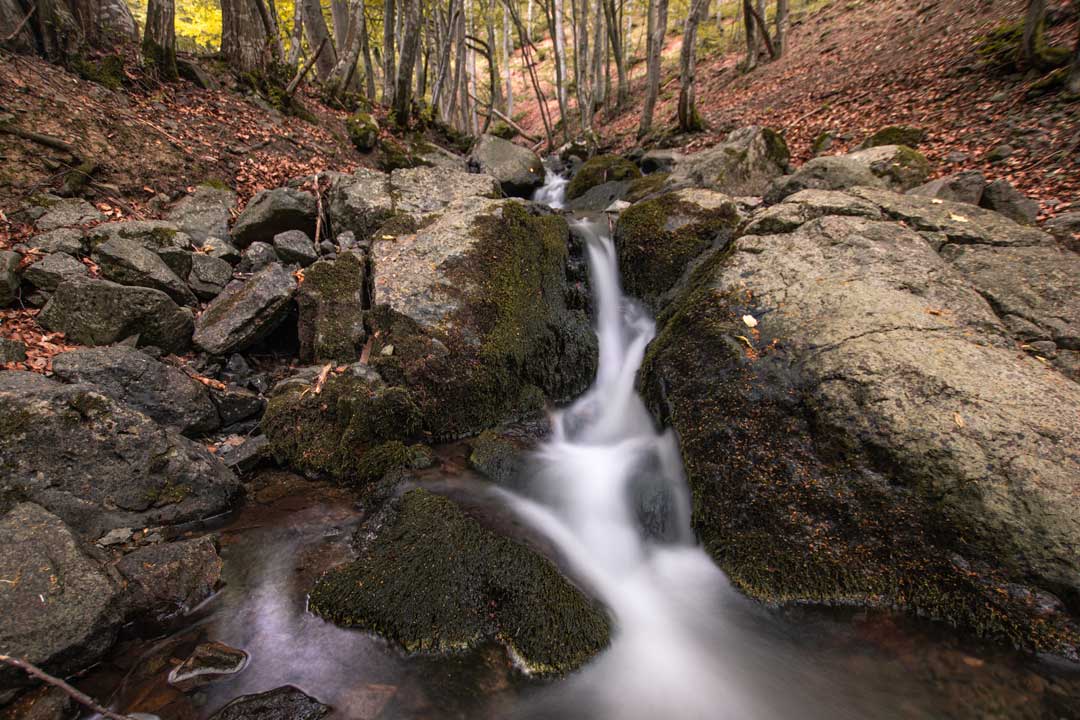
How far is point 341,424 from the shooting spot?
4180 millimetres

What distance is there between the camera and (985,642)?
2.63 m

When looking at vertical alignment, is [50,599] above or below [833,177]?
below

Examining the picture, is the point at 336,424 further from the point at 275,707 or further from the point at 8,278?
the point at 8,278

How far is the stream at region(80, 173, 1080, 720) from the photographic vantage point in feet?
8.02

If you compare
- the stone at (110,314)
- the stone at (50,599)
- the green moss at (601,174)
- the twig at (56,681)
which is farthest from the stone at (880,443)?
the green moss at (601,174)

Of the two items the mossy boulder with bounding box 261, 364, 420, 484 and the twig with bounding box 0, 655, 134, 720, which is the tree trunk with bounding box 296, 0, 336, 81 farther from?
the twig with bounding box 0, 655, 134, 720

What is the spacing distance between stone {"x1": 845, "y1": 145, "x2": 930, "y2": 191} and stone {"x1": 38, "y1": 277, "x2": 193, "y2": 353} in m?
8.90

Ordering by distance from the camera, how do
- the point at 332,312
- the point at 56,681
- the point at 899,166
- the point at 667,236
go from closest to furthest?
the point at 56,681 → the point at 332,312 → the point at 667,236 → the point at 899,166

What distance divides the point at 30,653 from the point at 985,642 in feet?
16.4

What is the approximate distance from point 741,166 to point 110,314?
908 centimetres

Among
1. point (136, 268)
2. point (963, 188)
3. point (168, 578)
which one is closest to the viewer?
point (168, 578)

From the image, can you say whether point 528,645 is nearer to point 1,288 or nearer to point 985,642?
point 985,642

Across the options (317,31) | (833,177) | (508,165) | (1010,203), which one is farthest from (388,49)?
(1010,203)

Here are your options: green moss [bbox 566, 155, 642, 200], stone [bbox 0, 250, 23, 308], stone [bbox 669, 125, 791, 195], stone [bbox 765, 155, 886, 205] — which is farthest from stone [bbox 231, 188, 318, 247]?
stone [bbox 765, 155, 886, 205]
